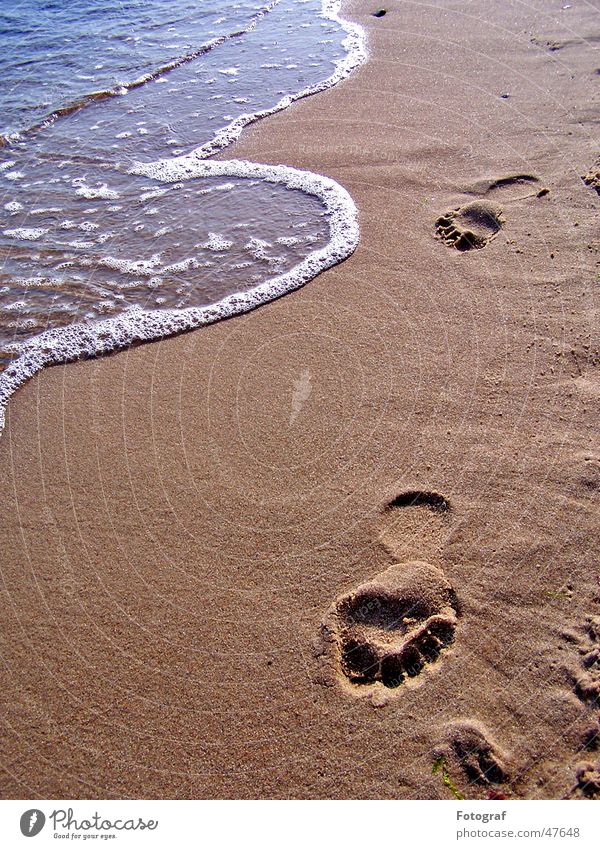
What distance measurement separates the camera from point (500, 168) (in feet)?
25.3

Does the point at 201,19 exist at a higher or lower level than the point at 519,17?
higher

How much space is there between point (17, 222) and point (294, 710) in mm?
7109

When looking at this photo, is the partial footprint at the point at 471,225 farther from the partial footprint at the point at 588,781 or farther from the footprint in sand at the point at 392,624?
the partial footprint at the point at 588,781

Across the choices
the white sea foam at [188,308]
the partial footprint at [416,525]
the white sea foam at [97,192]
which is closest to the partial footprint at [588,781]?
the partial footprint at [416,525]

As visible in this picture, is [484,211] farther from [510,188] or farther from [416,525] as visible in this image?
[416,525]

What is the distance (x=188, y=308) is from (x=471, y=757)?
483 cm

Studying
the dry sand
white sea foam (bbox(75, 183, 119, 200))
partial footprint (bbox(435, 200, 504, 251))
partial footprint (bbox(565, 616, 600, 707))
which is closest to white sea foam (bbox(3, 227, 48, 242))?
white sea foam (bbox(75, 183, 119, 200))

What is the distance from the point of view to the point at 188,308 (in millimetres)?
6660

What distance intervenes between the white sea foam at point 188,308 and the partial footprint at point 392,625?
11.2 feet
